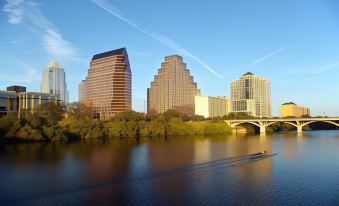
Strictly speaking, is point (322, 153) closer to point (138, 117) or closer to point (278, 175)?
point (278, 175)

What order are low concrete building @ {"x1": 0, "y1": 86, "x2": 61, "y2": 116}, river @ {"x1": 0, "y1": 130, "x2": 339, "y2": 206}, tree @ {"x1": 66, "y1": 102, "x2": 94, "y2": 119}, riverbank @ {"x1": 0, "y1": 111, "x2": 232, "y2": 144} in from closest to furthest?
river @ {"x1": 0, "y1": 130, "x2": 339, "y2": 206}, riverbank @ {"x1": 0, "y1": 111, "x2": 232, "y2": 144}, tree @ {"x1": 66, "y1": 102, "x2": 94, "y2": 119}, low concrete building @ {"x1": 0, "y1": 86, "x2": 61, "y2": 116}

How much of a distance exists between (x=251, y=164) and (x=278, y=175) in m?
7.82

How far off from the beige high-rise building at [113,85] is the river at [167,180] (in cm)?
11090

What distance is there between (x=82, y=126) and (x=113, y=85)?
7706 cm

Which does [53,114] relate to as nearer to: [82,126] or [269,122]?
[82,126]

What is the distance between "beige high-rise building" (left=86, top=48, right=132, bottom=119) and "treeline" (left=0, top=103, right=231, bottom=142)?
30966mm

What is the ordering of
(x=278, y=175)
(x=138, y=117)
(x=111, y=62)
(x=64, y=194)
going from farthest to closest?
(x=111, y=62)
(x=138, y=117)
(x=278, y=175)
(x=64, y=194)

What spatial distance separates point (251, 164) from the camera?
1759 inches

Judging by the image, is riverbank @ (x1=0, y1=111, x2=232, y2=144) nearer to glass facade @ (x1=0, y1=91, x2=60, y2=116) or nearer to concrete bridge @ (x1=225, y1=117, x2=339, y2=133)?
concrete bridge @ (x1=225, y1=117, x2=339, y2=133)

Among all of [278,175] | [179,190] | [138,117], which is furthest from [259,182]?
[138,117]

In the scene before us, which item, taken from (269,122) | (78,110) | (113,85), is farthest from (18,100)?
(269,122)

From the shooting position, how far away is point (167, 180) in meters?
34.2

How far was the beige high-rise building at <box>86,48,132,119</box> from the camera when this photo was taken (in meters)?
162

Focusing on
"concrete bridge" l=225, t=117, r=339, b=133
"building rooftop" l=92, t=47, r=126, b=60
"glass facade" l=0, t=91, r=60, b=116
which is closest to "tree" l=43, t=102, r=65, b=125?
"glass facade" l=0, t=91, r=60, b=116
